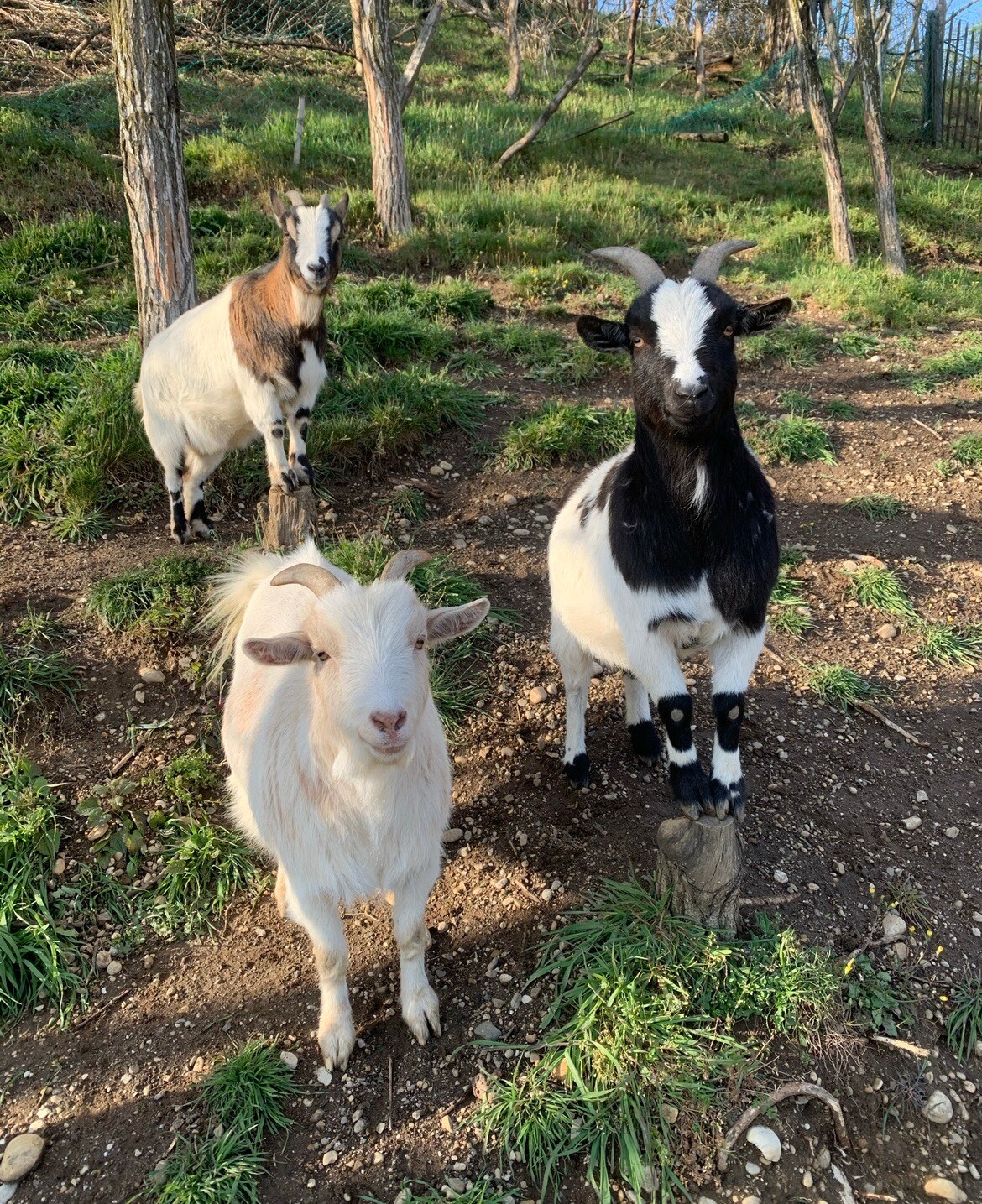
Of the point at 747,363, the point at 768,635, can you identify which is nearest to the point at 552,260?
the point at 747,363

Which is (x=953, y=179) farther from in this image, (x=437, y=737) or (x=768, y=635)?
(x=437, y=737)

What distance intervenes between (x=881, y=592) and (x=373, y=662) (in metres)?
3.58

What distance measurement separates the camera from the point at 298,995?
9.41 ft

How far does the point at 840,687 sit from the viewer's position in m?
4.05

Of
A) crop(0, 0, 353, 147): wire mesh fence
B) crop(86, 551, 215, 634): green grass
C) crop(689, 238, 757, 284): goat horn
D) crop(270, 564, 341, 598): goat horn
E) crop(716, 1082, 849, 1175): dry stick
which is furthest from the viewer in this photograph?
crop(0, 0, 353, 147): wire mesh fence

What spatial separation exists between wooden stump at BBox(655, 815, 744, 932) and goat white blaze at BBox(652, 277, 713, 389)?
1.40 meters

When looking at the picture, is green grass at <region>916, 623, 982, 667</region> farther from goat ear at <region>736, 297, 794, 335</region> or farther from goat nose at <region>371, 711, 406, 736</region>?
goat nose at <region>371, 711, 406, 736</region>

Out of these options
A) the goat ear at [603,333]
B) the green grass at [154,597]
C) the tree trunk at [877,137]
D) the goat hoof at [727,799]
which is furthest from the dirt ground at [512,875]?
the tree trunk at [877,137]

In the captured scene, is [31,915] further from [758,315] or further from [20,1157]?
[758,315]

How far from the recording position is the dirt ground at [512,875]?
2445 millimetres

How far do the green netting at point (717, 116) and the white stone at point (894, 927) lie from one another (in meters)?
11.7

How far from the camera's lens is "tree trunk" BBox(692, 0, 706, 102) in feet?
49.9

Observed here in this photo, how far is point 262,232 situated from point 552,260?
2790mm

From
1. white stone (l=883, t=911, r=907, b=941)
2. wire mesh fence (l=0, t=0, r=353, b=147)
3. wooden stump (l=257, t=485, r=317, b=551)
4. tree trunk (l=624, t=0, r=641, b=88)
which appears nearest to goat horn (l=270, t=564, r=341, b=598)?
wooden stump (l=257, t=485, r=317, b=551)
